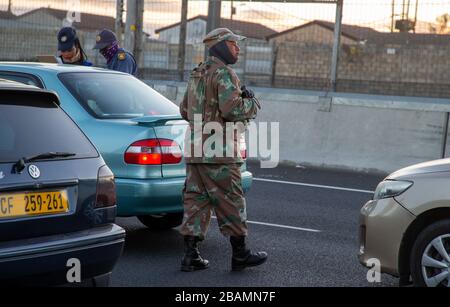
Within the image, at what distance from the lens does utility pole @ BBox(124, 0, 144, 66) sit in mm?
16609

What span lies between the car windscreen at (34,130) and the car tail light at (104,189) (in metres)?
0.13

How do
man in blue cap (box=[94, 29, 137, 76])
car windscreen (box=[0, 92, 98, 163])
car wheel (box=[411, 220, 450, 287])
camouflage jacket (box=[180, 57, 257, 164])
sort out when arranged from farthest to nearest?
man in blue cap (box=[94, 29, 137, 76]) → camouflage jacket (box=[180, 57, 257, 164]) → car wheel (box=[411, 220, 450, 287]) → car windscreen (box=[0, 92, 98, 163])

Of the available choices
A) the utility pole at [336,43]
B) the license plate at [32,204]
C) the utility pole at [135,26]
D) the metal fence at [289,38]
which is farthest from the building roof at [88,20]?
the license plate at [32,204]

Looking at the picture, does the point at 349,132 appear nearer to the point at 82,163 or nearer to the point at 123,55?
the point at 123,55

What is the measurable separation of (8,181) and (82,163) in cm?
57

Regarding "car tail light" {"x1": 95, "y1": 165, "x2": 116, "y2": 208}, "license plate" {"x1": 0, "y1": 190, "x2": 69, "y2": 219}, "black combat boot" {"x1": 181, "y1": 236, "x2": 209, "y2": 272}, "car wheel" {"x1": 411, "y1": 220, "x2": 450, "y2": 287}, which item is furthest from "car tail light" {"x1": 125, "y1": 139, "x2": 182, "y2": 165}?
"car wheel" {"x1": 411, "y1": 220, "x2": 450, "y2": 287}

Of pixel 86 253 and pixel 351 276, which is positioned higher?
pixel 86 253

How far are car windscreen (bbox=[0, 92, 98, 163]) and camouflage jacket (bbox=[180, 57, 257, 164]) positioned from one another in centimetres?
149

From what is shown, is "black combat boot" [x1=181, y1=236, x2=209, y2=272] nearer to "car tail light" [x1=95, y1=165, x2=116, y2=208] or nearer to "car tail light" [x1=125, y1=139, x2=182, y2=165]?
"car tail light" [x1=125, y1=139, x2=182, y2=165]

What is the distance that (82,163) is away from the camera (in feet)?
17.3

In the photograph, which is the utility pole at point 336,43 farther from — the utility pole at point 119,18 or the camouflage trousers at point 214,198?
the camouflage trousers at point 214,198

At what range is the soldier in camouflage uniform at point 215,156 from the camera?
6.76 m
